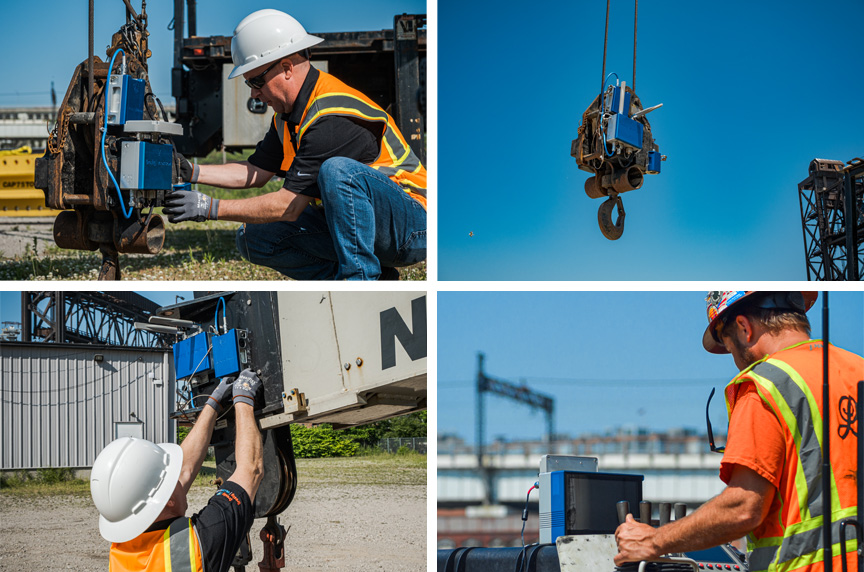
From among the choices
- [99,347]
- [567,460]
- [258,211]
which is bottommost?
[567,460]

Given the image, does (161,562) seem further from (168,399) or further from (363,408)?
(168,399)

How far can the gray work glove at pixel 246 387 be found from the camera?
3432 mm

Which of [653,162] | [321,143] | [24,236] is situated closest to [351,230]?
[321,143]

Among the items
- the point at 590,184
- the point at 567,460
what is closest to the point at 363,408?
the point at 567,460

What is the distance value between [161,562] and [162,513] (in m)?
0.20

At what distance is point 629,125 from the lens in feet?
11.7

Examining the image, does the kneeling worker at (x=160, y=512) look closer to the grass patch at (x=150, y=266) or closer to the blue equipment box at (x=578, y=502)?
the blue equipment box at (x=578, y=502)

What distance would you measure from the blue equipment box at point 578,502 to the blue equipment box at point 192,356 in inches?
61.5

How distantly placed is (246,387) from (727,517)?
1992 mm

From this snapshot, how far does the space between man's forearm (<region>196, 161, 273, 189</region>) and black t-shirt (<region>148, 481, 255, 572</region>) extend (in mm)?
1520

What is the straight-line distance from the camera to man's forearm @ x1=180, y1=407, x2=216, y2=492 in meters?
3.43

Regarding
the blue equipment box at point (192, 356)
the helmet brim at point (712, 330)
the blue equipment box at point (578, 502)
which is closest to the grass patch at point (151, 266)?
the blue equipment box at point (192, 356)

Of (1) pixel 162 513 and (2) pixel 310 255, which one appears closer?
(1) pixel 162 513

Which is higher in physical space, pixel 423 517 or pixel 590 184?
pixel 590 184
